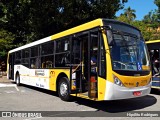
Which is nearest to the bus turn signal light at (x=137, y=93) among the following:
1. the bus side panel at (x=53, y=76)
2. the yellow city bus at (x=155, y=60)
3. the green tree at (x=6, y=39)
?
the bus side panel at (x=53, y=76)

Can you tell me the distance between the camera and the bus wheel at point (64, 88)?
10.9m

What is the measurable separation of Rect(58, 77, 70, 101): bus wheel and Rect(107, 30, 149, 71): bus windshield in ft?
8.82

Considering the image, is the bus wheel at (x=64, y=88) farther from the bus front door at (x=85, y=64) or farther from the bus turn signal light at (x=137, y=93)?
the bus turn signal light at (x=137, y=93)

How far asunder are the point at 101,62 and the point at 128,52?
102 cm

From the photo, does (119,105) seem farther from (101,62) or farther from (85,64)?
(101,62)

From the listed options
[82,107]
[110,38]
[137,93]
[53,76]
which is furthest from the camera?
[53,76]

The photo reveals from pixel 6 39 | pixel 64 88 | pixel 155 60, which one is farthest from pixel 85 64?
pixel 6 39

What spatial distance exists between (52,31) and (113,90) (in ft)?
57.5

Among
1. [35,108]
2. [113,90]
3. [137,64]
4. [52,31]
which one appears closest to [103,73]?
[113,90]

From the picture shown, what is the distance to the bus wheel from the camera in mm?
10900

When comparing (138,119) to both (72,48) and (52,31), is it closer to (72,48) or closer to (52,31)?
(72,48)

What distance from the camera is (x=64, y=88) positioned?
11.1 m

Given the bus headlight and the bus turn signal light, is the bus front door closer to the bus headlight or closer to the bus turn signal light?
the bus headlight

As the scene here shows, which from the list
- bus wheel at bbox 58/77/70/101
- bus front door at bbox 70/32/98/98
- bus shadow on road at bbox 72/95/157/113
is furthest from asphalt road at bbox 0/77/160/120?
bus front door at bbox 70/32/98/98
